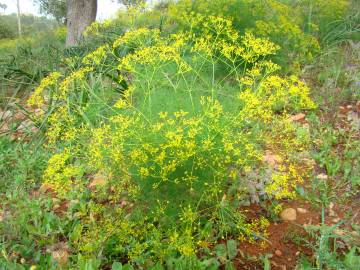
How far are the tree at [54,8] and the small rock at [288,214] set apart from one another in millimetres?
21046

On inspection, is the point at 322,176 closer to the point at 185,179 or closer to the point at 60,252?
the point at 185,179

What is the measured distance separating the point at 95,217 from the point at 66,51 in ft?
9.22

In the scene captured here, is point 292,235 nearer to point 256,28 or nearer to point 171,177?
point 171,177

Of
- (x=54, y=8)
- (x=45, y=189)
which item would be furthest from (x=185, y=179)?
(x=54, y=8)

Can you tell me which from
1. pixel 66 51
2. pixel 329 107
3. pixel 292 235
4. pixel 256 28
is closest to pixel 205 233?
pixel 292 235

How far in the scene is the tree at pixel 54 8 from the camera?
2150 centimetres

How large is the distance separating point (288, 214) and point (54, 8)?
2209 centimetres

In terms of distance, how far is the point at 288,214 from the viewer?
2.69 m

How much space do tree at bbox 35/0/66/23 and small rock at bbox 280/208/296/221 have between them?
2105 cm

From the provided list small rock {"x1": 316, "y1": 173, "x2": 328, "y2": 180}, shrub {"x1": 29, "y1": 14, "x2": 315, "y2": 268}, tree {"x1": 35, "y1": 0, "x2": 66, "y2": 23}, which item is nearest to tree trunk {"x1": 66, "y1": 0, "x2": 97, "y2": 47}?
shrub {"x1": 29, "y1": 14, "x2": 315, "y2": 268}

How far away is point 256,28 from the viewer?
470 cm

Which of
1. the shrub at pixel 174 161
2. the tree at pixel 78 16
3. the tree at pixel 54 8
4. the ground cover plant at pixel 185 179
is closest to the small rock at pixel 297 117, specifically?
the ground cover plant at pixel 185 179

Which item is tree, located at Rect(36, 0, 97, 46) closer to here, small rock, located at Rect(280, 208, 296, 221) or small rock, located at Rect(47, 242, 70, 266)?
small rock, located at Rect(47, 242, 70, 266)

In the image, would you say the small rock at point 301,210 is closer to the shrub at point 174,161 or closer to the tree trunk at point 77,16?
the shrub at point 174,161
